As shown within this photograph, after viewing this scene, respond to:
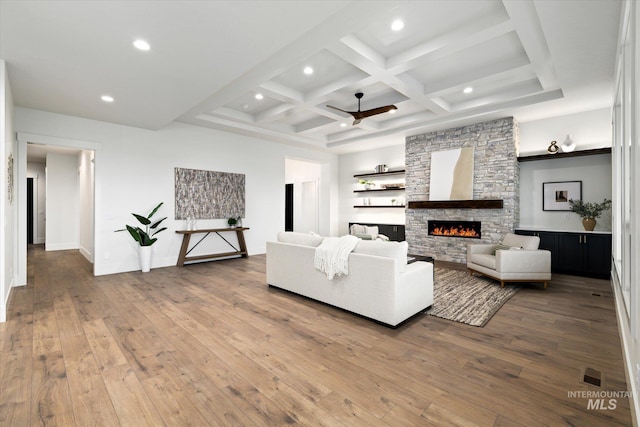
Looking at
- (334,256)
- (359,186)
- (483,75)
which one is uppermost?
(483,75)

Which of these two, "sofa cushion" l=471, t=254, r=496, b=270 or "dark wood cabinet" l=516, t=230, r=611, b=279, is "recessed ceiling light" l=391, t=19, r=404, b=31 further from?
"dark wood cabinet" l=516, t=230, r=611, b=279

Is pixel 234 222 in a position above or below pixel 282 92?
below

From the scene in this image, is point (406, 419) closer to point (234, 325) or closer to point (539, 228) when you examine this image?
point (234, 325)

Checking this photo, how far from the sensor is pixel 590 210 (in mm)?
5258

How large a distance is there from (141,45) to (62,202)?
7983mm

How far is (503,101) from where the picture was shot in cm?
527

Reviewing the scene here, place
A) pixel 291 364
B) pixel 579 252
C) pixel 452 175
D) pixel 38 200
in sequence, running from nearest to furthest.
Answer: pixel 291 364 < pixel 579 252 < pixel 452 175 < pixel 38 200

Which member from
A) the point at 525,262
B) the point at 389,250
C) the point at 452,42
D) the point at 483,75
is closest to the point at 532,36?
the point at 452,42

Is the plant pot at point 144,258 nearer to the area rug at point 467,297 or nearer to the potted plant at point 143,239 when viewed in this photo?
the potted plant at point 143,239

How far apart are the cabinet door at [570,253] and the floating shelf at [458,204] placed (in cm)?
114

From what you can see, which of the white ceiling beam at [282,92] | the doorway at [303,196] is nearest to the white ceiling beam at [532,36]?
the white ceiling beam at [282,92]

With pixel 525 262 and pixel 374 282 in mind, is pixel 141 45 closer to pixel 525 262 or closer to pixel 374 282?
pixel 374 282

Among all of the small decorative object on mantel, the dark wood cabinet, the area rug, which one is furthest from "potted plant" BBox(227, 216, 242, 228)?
the dark wood cabinet

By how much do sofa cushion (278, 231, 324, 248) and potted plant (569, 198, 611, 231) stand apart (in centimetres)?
478
